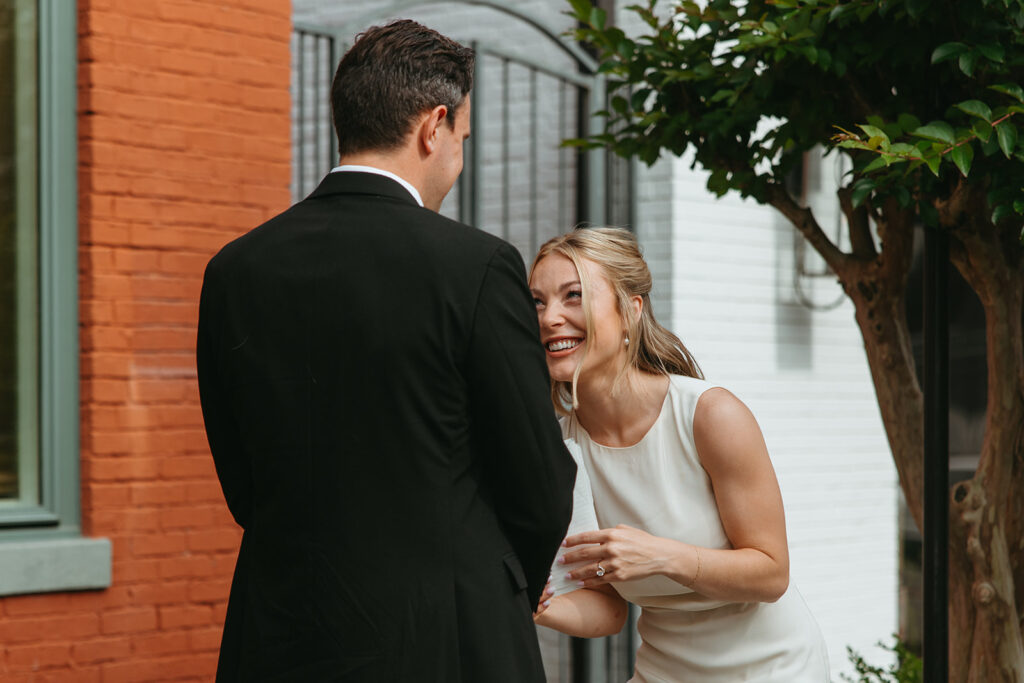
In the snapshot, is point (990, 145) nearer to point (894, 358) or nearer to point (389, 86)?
point (894, 358)

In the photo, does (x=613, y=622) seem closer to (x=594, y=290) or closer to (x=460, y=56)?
(x=594, y=290)

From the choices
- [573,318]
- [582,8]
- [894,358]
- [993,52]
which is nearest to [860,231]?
[894,358]

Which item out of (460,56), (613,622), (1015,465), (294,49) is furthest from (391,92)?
(294,49)

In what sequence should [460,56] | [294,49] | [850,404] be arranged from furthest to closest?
[850,404], [294,49], [460,56]

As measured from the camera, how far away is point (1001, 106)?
9.52 feet

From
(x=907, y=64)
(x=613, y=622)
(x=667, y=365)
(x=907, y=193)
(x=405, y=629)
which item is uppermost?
(x=907, y=64)

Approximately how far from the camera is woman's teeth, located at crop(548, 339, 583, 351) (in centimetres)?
280

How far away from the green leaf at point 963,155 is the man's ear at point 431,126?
1171 millimetres

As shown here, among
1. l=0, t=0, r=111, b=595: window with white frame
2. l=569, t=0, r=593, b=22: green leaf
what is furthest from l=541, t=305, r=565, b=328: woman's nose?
l=0, t=0, r=111, b=595: window with white frame

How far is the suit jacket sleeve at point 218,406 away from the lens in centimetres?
222

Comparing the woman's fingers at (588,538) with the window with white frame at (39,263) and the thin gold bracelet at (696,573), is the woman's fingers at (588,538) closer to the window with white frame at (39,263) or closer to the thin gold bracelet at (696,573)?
the thin gold bracelet at (696,573)

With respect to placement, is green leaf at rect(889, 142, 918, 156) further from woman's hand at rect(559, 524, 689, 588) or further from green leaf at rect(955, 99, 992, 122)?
woman's hand at rect(559, 524, 689, 588)

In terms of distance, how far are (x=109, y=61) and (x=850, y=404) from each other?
420 cm

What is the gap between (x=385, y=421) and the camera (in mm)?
2051
